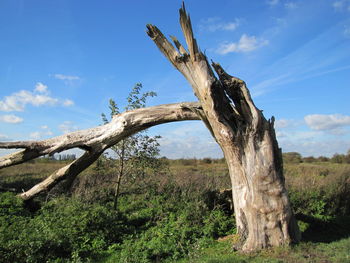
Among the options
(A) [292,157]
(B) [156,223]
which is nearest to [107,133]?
(B) [156,223]

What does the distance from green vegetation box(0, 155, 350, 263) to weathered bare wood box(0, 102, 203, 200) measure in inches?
60.5

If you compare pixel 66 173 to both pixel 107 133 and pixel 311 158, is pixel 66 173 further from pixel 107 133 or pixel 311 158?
pixel 311 158

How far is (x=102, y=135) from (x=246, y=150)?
4.78m

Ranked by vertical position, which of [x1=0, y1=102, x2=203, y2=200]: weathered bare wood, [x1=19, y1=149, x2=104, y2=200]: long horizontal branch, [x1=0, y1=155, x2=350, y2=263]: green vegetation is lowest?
[x1=0, y1=155, x2=350, y2=263]: green vegetation

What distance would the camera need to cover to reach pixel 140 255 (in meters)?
6.95

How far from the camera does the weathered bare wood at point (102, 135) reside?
353 inches

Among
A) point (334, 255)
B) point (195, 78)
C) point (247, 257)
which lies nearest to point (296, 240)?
point (334, 255)

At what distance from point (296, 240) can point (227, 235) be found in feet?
7.59

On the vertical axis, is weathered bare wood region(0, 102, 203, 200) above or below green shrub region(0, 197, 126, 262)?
above

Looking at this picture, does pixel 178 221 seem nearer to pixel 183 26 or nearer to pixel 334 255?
pixel 334 255

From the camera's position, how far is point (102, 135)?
9.63 metres

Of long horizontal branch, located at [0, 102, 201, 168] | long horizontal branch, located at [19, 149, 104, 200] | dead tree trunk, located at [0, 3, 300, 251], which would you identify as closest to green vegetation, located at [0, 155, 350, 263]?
long horizontal branch, located at [19, 149, 104, 200]

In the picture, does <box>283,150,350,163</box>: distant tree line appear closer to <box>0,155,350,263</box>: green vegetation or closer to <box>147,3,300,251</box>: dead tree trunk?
<box>0,155,350,263</box>: green vegetation

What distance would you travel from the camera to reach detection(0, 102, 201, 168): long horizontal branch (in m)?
8.95
